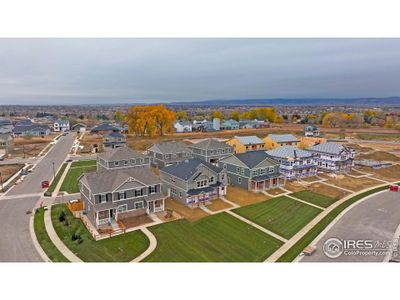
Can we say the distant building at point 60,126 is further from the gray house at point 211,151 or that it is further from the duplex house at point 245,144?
the gray house at point 211,151

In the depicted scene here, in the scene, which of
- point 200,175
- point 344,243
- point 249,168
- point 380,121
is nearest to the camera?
point 344,243

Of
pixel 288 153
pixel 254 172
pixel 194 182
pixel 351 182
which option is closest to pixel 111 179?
pixel 194 182

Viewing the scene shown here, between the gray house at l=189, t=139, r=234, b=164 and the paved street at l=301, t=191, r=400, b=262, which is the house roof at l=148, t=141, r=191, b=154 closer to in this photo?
the gray house at l=189, t=139, r=234, b=164

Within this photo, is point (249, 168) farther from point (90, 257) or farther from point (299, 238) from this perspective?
point (90, 257)

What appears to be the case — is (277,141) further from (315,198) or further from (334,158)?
(315,198)

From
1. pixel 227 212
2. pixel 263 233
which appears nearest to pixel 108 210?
pixel 227 212

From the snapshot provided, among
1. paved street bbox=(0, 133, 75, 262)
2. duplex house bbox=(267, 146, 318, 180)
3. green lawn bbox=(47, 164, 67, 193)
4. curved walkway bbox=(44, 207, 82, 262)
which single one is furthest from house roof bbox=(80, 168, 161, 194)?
duplex house bbox=(267, 146, 318, 180)

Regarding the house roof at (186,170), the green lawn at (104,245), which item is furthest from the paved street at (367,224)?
the house roof at (186,170)

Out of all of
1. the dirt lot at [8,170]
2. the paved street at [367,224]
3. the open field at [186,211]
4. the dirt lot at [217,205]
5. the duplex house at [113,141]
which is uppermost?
the duplex house at [113,141]
